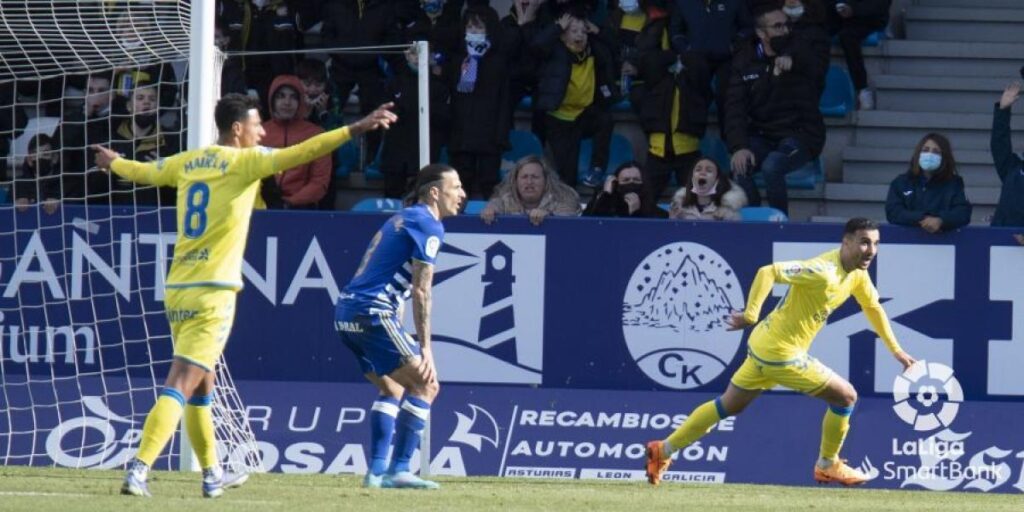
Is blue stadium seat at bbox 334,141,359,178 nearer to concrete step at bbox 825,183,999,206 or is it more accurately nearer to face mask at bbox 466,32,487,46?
face mask at bbox 466,32,487,46

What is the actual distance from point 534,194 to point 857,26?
13.6ft

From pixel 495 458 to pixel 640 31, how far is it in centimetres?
490

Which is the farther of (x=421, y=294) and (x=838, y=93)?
(x=838, y=93)

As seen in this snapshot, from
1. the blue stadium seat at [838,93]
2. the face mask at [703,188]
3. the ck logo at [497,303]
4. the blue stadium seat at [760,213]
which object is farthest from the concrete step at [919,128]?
the ck logo at [497,303]

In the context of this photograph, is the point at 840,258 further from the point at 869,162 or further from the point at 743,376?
the point at 869,162

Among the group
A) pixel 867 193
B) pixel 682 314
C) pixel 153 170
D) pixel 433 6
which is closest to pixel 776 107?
pixel 867 193

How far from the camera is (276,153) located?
28.7ft

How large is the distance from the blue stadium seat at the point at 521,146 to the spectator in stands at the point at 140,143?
305 centimetres

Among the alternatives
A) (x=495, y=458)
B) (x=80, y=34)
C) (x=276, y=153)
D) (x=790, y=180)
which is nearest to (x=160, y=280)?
(x=80, y=34)

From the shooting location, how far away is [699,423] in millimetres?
11344

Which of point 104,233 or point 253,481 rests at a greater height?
point 104,233

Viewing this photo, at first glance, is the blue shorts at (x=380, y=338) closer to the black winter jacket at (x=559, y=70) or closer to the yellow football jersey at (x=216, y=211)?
the yellow football jersey at (x=216, y=211)

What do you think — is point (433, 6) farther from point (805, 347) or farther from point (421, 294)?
point (421, 294)

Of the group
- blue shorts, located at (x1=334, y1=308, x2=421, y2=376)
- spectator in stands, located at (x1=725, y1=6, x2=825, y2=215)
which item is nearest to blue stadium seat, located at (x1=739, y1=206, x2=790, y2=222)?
spectator in stands, located at (x1=725, y1=6, x2=825, y2=215)
